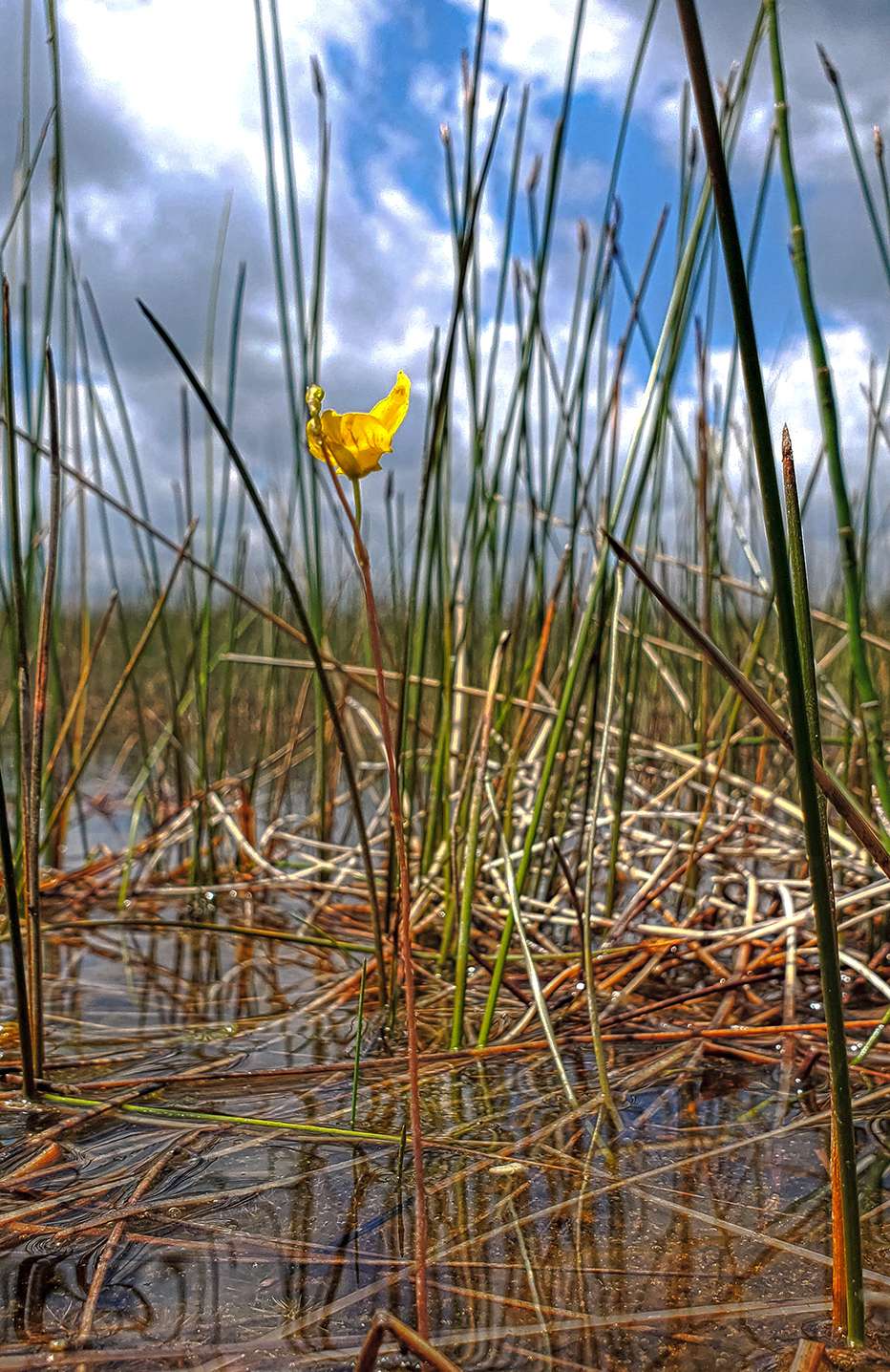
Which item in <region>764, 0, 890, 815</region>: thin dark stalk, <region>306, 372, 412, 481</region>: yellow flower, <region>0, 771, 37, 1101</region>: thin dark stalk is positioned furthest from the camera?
<region>0, 771, 37, 1101</region>: thin dark stalk

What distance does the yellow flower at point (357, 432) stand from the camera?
499 mm

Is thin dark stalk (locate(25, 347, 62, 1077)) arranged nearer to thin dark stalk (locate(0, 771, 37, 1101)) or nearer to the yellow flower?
thin dark stalk (locate(0, 771, 37, 1101))

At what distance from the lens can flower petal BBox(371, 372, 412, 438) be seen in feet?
1.66

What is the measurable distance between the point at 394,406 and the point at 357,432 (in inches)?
0.9

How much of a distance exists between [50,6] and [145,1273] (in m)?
1.01

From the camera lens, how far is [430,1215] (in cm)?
70

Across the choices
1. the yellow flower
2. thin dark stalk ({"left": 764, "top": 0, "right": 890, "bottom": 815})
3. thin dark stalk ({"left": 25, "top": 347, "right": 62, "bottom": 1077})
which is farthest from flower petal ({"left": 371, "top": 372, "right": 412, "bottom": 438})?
thin dark stalk ({"left": 25, "top": 347, "right": 62, "bottom": 1077})

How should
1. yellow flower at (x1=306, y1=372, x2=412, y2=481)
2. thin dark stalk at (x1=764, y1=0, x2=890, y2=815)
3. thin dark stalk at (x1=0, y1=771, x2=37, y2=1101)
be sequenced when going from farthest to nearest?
thin dark stalk at (x1=0, y1=771, x2=37, y2=1101)
thin dark stalk at (x1=764, y1=0, x2=890, y2=815)
yellow flower at (x1=306, y1=372, x2=412, y2=481)

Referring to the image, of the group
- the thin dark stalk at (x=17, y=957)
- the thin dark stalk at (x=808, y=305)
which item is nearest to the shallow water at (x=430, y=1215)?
the thin dark stalk at (x=17, y=957)

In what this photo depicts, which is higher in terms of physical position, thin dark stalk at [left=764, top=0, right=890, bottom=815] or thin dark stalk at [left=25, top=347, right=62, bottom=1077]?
thin dark stalk at [left=764, top=0, right=890, bottom=815]

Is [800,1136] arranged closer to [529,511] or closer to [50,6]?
[529,511]

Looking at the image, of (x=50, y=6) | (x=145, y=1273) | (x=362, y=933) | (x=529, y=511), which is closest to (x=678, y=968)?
(x=362, y=933)

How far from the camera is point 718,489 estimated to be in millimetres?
1546

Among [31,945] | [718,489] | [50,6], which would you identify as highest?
[50,6]
